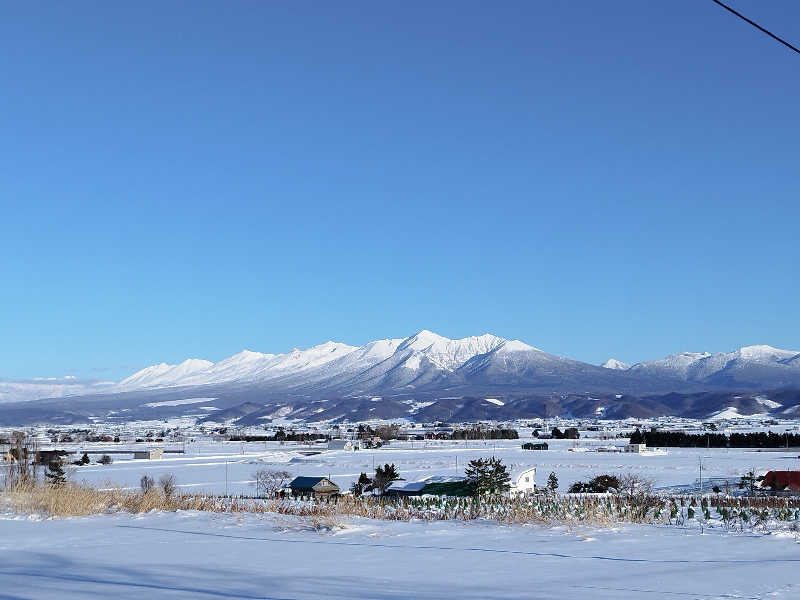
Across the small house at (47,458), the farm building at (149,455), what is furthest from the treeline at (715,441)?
the small house at (47,458)

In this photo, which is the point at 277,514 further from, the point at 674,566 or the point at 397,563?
the point at 674,566

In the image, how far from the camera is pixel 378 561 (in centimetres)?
823

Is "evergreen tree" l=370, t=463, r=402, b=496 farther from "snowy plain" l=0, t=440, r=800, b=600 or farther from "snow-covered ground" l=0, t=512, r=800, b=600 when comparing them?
"snow-covered ground" l=0, t=512, r=800, b=600

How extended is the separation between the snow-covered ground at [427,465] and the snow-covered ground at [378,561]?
99.8ft

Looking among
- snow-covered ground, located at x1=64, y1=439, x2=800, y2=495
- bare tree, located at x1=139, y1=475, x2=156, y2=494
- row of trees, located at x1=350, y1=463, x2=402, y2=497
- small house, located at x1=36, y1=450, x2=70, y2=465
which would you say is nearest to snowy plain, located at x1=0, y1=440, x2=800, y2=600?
bare tree, located at x1=139, y1=475, x2=156, y2=494

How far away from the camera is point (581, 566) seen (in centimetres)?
787

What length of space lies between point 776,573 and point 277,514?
7.09 meters

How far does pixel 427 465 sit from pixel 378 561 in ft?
168

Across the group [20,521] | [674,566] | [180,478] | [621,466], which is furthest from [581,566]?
[621,466]

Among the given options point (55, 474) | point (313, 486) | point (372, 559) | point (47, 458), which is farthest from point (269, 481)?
point (372, 559)

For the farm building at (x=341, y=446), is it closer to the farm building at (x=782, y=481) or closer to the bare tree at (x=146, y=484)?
the farm building at (x=782, y=481)

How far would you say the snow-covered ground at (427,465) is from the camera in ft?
156

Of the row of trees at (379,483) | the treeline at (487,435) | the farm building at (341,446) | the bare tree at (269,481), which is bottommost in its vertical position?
the treeline at (487,435)

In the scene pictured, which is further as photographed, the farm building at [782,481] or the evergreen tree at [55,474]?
the farm building at [782,481]
